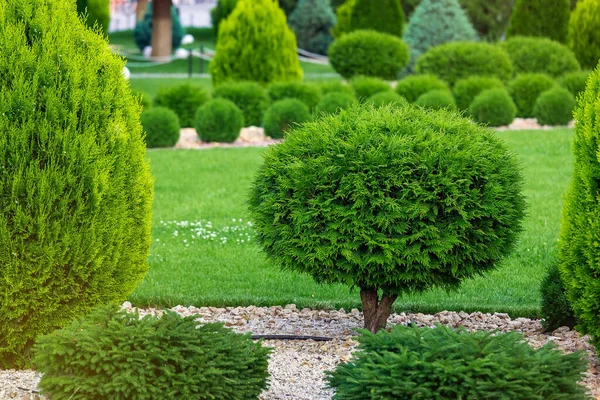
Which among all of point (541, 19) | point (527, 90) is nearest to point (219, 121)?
point (527, 90)

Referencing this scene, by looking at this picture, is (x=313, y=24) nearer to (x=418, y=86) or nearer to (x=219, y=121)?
(x=418, y=86)

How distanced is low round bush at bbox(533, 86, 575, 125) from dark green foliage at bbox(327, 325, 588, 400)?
11.8 metres

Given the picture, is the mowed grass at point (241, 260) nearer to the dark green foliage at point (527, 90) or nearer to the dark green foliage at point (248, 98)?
the dark green foliage at point (248, 98)

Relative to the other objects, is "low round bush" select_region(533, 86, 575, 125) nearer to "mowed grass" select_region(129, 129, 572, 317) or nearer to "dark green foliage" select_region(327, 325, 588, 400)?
"mowed grass" select_region(129, 129, 572, 317)

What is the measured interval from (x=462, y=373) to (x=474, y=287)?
11.7 feet

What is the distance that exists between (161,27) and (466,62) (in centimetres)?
1349

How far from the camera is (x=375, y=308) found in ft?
17.5

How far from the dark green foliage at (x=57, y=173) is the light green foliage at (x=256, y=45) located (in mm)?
12946

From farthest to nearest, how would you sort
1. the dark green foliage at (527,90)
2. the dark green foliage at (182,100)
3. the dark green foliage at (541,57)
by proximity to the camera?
1. the dark green foliage at (541,57)
2. the dark green foliage at (527,90)
3. the dark green foliage at (182,100)

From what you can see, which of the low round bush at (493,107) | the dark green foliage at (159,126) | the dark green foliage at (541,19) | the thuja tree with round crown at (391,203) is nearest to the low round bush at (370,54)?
the dark green foliage at (541,19)

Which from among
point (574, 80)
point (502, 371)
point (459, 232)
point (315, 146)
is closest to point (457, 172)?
point (459, 232)

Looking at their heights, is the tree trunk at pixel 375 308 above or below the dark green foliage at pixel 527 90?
below

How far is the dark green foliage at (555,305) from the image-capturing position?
538cm

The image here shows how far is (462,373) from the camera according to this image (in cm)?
359
